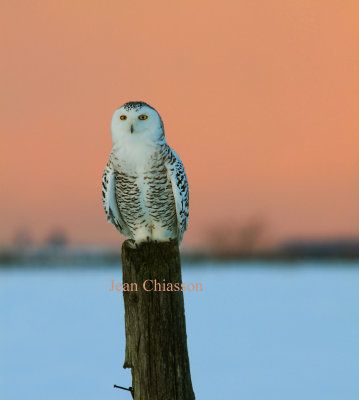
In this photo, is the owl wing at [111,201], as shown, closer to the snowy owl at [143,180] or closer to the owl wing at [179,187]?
the snowy owl at [143,180]

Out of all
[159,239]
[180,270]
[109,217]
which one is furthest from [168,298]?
[109,217]

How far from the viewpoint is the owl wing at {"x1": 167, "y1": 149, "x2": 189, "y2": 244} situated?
142 inches

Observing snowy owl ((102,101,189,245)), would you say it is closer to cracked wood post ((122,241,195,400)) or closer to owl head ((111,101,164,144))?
owl head ((111,101,164,144))

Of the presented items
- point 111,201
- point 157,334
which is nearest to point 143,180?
point 111,201

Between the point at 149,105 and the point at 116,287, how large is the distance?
55.7 inches

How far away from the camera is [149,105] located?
3.44 m

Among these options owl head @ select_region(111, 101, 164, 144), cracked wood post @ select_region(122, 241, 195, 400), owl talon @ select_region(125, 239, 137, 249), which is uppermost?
owl head @ select_region(111, 101, 164, 144)

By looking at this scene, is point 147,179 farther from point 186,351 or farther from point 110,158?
point 186,351

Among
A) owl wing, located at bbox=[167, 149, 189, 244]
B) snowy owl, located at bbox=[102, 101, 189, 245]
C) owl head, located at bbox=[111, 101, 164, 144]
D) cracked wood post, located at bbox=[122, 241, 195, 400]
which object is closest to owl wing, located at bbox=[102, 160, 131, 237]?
snowy owl, located at bbox=[102, 101, 189, 245]

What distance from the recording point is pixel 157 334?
3.03 metres

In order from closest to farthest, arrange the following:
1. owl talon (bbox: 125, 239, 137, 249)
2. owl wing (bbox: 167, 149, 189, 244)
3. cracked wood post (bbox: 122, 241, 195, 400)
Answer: cracked wood post (bbox: 122, 241, 195, 400), owl talon (bbox: 125, 239, 137, 249), owl wing (bbox: 167, 149, 189, 244)

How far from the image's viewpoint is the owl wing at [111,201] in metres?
3.67

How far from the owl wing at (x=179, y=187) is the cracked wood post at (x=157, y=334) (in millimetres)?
596

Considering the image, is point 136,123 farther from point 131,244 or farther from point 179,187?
point 131,244
